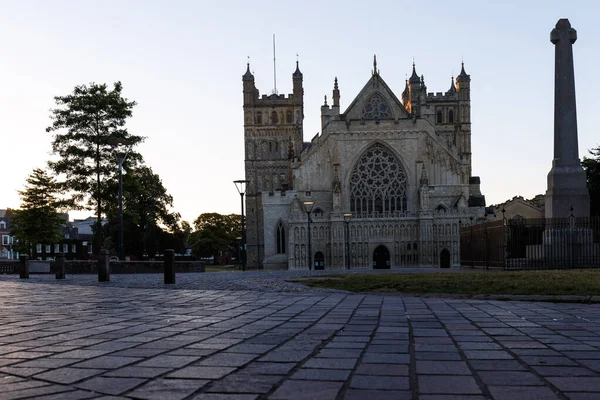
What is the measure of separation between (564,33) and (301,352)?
21159mm

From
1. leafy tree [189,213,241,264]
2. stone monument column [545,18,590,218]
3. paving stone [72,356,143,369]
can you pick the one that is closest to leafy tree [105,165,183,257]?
leafy tree [189,213,241,264]

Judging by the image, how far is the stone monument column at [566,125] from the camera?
2322cm

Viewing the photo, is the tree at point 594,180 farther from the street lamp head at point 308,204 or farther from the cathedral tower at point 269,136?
the cathedral tower at point 269,136

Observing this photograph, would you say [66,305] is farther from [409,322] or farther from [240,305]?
[409,322]

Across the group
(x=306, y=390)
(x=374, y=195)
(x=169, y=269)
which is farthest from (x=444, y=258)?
(x=306, y=390)

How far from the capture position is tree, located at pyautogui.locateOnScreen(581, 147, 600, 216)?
52.7m

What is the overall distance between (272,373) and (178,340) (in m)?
2.02

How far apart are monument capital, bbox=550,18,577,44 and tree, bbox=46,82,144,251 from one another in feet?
79.7

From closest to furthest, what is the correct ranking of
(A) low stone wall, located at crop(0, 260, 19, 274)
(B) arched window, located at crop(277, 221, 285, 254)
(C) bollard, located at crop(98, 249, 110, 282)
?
1. (C) bollard, located at crop(98, 249, 110, 282)
2. (A) low stone wall, located at crop(0, 260, 19, 274)
3. (B) arched window, located at crop(277, 221, 285, 254)

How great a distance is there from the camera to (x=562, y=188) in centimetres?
2366

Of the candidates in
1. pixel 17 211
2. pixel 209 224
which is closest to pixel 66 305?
pixel 17 211

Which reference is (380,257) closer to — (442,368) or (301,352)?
(301,352)

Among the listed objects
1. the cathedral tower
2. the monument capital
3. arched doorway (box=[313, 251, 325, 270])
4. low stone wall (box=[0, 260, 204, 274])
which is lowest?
arched doorway (box=[313, 251, 325, 270])

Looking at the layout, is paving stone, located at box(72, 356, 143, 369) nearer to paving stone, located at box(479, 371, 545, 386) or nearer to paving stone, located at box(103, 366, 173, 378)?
paving stone, located at box(103, 366, 173, 378)
